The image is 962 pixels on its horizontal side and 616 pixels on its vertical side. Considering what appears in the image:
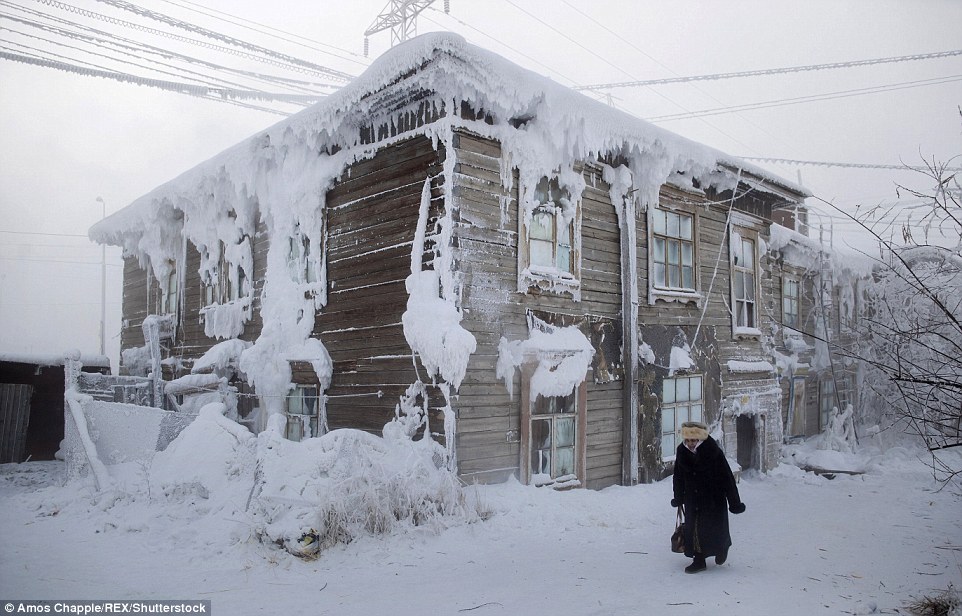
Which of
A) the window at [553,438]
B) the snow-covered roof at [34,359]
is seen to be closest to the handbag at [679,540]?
the window at [553,438]

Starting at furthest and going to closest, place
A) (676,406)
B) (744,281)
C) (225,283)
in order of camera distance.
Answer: (744,281) < (225,283) < (676,406)

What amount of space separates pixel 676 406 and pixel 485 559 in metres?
6.49

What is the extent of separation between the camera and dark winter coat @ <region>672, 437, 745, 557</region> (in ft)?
20.1

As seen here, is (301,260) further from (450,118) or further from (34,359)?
(34,359)

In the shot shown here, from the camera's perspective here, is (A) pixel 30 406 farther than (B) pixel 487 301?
Yes

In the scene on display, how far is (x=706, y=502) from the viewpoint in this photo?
6.17m

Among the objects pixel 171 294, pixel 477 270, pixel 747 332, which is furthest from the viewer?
pixel 171 294

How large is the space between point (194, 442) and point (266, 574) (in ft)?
10.9

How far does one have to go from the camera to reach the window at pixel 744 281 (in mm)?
14266

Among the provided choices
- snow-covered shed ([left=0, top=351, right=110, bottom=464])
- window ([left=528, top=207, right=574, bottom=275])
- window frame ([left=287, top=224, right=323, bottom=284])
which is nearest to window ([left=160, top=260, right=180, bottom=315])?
snow-covered shed ([left=0, top=351, right=110, bottom=464])

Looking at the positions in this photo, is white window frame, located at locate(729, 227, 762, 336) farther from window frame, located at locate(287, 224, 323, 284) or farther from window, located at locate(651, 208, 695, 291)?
window frame, located at locate(287, 224, 323, 284)

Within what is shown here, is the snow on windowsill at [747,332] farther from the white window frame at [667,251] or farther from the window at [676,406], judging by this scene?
the window at [676,406]

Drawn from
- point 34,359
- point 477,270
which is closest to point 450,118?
point 477,270

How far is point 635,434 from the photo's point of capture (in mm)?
10875
